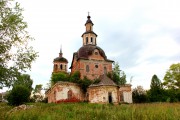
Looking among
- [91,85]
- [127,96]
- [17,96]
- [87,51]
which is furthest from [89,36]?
[17,96]

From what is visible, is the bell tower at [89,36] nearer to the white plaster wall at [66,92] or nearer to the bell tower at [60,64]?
the white plaster wall at [66,92]

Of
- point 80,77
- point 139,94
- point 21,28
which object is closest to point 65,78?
point 80,77

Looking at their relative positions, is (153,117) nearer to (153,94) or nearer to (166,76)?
(153,94)

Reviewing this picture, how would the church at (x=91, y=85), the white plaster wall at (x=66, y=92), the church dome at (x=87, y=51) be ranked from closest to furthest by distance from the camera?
1. the church at (x=91, y=85)
2. the white plaster wall at (x=66, y=92)
3. the church dome at (x=87, y=51)

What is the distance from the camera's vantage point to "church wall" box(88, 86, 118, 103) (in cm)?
3603

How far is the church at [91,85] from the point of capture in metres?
36.4

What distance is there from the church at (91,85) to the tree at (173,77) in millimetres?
16143

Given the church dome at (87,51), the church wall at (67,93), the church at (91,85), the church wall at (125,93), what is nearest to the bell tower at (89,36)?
the church at (91,85)

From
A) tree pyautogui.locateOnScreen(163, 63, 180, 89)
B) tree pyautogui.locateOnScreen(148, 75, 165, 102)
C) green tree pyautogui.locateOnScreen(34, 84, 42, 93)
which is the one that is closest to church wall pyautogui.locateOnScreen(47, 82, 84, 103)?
tree pyautogui.locateOnScreen(148, 75, 165, 102)

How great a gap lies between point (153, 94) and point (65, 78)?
18.4m

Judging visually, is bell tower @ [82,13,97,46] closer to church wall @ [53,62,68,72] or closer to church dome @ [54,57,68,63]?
church wall @ [53,62,68,72]

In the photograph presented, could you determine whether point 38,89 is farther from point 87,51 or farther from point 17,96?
point 87,51

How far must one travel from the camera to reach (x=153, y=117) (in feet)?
21.9

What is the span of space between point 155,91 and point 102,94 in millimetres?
14114
